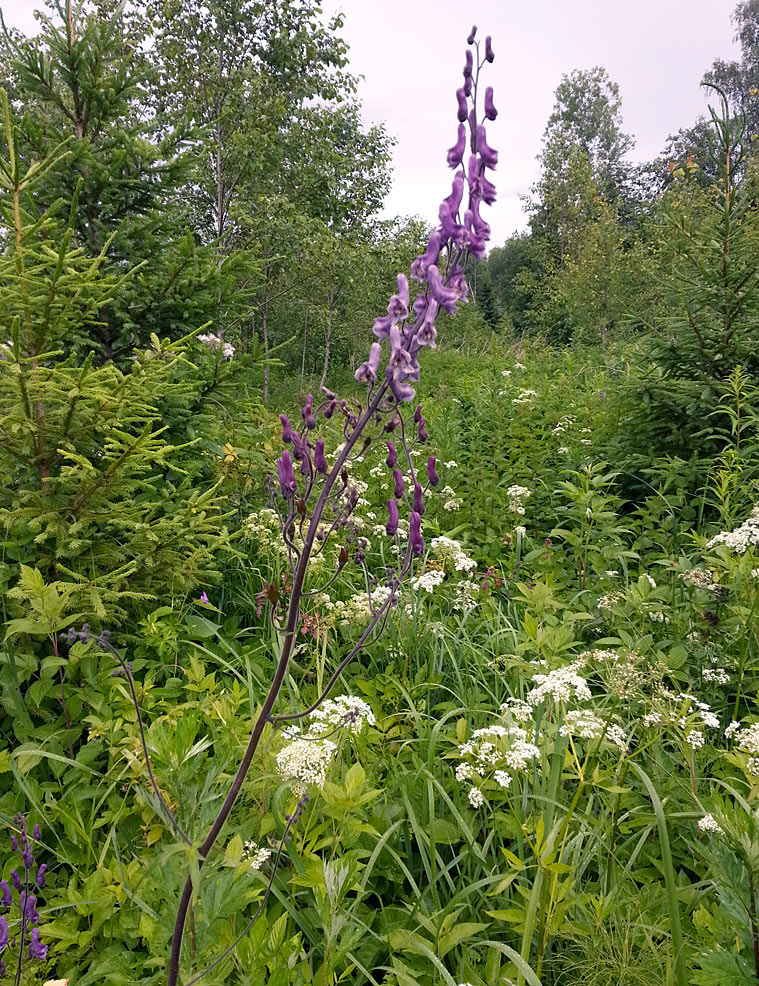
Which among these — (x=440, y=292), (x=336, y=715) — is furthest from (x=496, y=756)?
Answer: (x=440, y=292)

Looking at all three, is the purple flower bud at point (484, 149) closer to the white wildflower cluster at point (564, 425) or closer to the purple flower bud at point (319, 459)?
the purple flower bud at point (319, 459)

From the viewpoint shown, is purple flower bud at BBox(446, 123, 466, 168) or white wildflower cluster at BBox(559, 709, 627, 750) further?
white wildflower cluster at BBox(559, 709, 627, 750)

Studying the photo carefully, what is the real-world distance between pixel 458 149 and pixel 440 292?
0.36 m

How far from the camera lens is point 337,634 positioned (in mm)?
3484

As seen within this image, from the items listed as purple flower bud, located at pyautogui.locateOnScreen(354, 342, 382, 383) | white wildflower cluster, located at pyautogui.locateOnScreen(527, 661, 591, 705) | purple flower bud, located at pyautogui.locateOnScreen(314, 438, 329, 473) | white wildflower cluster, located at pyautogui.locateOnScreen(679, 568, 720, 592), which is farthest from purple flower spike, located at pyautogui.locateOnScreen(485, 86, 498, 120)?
white wildflower cluster, located at pyautogui.locateOnScreen(679, 568, 720, 592)

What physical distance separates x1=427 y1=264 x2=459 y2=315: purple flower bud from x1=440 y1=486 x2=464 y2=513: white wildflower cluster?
3.22 meters

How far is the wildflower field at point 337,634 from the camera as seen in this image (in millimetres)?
1408

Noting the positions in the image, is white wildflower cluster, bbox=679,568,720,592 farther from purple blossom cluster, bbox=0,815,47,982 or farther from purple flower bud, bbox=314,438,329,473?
purple blossom cluster, bbox=0,815,47,982

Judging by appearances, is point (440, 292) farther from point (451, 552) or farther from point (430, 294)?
point (451, 552)

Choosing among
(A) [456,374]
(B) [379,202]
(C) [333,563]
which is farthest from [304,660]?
(B) [379,202]

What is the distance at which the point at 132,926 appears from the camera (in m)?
1.74

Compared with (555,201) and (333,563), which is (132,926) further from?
(555,201)

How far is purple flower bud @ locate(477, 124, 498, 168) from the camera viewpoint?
125cm

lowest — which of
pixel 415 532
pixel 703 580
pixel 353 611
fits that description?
pixel 353 611
